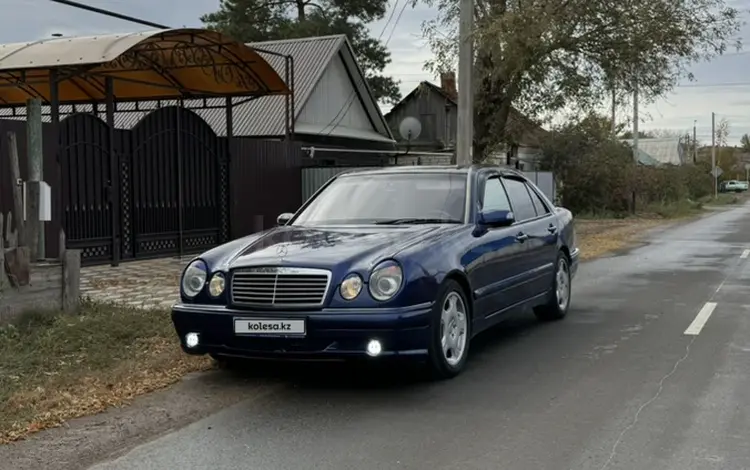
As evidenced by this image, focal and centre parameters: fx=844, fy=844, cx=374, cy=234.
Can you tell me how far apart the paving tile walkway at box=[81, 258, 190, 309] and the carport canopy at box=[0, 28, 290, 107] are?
2901 millimetres

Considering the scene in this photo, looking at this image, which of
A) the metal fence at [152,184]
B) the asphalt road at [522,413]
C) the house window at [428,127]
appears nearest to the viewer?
the asphalt road at [522,413]

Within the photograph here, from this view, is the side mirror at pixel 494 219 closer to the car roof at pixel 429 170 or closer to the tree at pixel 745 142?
the car roof at pixel 429 170

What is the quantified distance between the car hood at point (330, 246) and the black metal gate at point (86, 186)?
726 cm

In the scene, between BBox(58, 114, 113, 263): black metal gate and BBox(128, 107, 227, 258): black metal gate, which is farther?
BBox(128, 107, 227, 258): black metal gate

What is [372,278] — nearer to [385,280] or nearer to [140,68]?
[385,280]

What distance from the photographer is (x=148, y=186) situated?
14.7 metres

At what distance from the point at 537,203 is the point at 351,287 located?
377cm

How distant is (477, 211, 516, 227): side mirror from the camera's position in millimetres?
7023

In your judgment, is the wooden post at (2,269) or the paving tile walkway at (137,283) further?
the paving tile walkway at (137,283)

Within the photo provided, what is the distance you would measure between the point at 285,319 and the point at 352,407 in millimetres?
749

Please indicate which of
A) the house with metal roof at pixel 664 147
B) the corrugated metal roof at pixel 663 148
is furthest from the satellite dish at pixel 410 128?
the corrugated metal roof at pixel 663 148

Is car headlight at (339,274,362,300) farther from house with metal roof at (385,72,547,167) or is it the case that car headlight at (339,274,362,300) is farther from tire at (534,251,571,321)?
house with metal roof at (385,72,547,167)

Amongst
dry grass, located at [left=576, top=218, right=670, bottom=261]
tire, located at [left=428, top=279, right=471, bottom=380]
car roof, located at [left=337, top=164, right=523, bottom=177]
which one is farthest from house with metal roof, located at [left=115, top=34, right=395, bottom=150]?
tire, located at [left=428, top=279, right=471, bottom=380]

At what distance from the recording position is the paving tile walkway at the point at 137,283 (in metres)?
10.0
